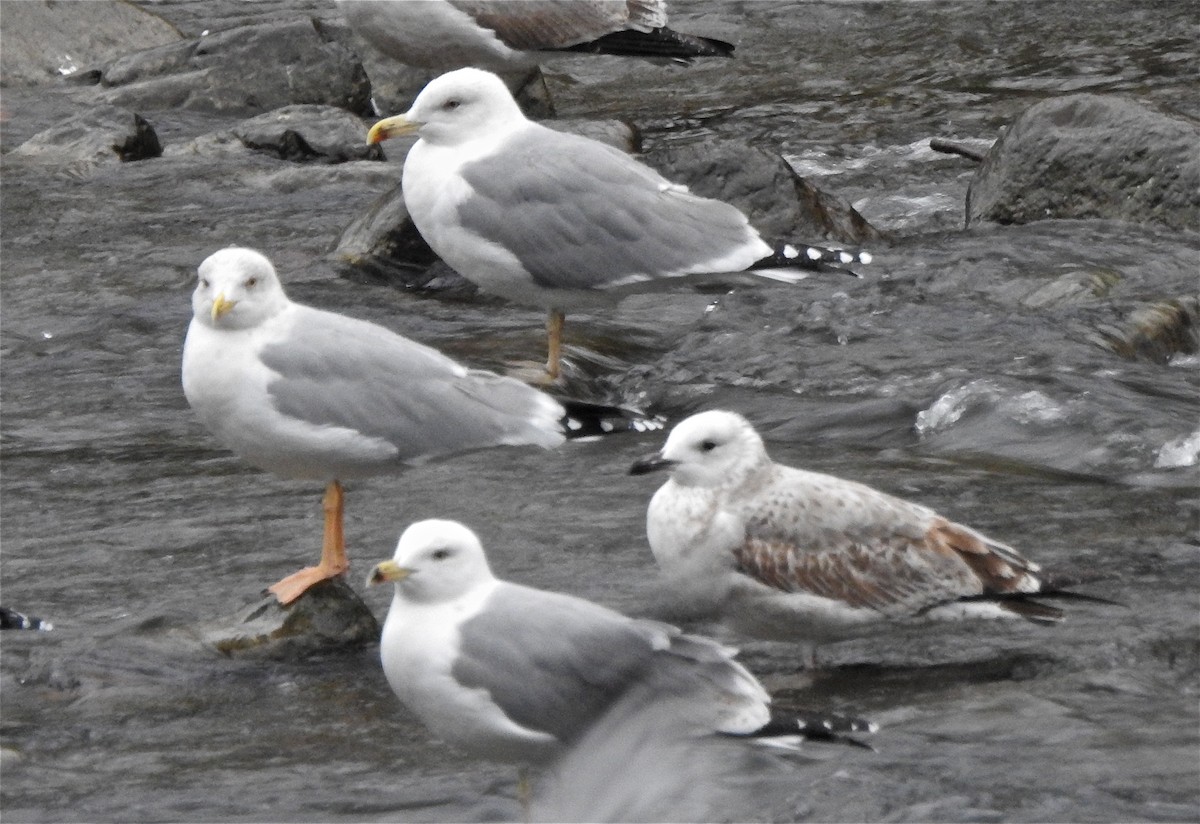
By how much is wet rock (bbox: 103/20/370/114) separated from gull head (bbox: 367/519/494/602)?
957 centimetres

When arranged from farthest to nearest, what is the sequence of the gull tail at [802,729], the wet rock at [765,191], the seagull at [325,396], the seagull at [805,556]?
the wet rock at [765,191] → the seagull at [325,396] → the seagull at [805,556] → the gull tail at [802,729]

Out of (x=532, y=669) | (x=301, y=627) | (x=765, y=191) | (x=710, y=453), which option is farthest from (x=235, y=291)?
(x=765, y=191)

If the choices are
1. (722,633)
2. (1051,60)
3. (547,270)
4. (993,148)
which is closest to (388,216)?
(547,270)

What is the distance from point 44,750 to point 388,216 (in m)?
5.27

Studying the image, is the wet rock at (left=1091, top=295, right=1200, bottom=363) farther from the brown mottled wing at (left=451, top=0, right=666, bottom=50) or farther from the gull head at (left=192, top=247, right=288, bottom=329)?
the brown mottled wing at (left=451, top=0, right=666, bottom=50)

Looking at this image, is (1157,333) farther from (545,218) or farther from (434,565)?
(434,565)

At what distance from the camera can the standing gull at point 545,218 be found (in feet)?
27.1

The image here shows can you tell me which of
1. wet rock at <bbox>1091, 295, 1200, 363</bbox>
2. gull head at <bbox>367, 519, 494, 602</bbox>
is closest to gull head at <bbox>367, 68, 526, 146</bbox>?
wet rock at <bbox>1091, 295, 1200, 363</bbox>

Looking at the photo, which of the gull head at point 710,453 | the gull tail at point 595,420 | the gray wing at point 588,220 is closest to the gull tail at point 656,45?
the gray wing at point 588,220

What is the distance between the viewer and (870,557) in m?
5.70

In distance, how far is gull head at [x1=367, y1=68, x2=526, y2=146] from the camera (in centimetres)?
838

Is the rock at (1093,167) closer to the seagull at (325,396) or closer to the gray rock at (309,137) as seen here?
the gray rock at (309,137)

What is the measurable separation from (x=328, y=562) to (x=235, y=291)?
36.2 inches

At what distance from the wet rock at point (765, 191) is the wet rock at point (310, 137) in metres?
2.77
